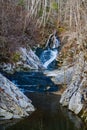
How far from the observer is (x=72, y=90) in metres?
14.2

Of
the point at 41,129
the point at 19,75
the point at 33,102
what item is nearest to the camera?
the point at 41,129

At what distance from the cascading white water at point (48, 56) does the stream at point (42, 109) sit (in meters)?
2.52

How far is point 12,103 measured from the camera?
41.5ft

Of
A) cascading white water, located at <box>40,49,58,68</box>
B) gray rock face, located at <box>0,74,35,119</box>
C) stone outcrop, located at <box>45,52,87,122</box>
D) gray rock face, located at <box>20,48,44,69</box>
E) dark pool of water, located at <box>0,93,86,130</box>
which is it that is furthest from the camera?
cascading white water, located at <box>40,49,58,68</box>

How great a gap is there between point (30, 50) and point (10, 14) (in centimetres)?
269

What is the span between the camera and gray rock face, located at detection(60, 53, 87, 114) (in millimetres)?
13266

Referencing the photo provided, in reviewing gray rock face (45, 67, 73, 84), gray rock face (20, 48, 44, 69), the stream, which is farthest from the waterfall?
gray rock face (45, 67, 73, 84)

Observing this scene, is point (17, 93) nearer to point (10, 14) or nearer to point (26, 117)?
point (26, 117)

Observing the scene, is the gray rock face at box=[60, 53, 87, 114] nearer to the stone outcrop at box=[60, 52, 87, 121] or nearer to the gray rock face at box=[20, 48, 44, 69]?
the stone outcrop at box=[60, 52, 87, 121]

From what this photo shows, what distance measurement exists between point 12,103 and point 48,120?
171 centimetres

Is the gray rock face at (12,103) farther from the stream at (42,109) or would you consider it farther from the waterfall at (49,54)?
the waterfall at (49,54)

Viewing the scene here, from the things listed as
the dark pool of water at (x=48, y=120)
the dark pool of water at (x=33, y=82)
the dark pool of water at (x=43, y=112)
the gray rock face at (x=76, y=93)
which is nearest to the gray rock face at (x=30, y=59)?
the dark pool of water at (x=33, y=82)

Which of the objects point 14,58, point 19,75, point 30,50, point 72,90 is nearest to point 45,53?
point 30,50

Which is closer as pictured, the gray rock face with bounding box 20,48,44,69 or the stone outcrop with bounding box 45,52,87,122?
the stone outcrop with bounding box 45,52,87,122
